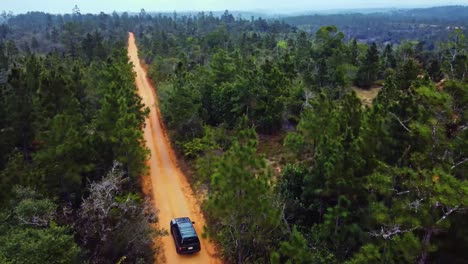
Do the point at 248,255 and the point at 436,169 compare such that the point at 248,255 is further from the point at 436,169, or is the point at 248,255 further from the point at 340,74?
the point at 340,74

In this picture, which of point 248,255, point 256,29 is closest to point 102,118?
point 248,255

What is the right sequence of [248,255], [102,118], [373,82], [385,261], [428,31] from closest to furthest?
[385,261], [248,255], [102,118], [373,82], [428,31]

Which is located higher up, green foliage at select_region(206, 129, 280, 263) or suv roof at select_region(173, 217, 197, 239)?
green foliage at select_region(206, 129, 280, 263)

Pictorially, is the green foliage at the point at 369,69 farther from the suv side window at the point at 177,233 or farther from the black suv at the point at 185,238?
the suv side window at the point at 177,233

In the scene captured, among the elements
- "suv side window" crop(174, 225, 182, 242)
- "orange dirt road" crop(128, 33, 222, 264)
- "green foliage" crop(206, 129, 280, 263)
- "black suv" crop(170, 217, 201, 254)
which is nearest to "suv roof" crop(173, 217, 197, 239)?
"black suv" crop(170, 217, 201, 254)

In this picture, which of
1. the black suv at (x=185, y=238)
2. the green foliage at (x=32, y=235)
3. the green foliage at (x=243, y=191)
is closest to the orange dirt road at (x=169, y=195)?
the black suv at (x=185, y=238)

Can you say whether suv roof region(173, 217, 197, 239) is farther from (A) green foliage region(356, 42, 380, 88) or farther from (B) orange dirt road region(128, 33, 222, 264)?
(A) green foliage region(356, 42, 380, 88)

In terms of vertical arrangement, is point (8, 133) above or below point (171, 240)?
above
